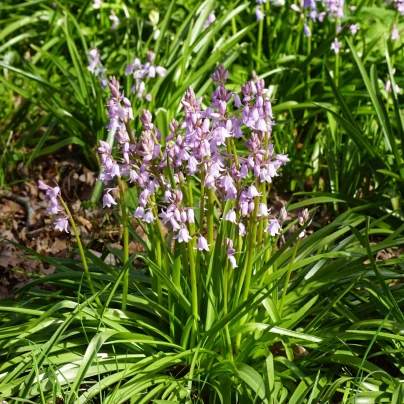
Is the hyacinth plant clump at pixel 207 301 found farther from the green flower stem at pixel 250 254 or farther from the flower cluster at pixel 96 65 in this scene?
the flower cluster at pixel 96 65

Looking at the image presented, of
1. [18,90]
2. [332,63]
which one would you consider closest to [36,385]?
[18,90]

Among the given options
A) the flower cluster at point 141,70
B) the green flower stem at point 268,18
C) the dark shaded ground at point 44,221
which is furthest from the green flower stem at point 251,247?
the green flower stem at point 268,18

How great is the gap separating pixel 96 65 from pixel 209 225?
7.79 ft

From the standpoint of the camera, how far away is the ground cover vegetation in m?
2.76

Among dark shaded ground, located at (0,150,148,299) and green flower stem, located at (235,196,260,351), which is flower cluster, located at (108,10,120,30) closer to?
dark shaded ground, located at (0,150,148,299)

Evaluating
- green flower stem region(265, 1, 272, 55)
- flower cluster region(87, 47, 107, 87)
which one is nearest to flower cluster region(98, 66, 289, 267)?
flower cluster region(87, 47, 107, 87)

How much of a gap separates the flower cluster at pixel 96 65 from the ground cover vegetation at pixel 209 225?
0.8 inches

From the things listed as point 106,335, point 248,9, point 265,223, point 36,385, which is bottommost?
point 36,385

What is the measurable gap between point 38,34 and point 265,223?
345cm

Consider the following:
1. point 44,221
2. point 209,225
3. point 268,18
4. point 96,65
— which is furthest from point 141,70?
→ point 209,225

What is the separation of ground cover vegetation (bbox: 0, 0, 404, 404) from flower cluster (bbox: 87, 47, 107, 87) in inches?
0.8

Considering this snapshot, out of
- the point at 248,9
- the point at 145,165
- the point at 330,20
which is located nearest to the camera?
the point at 145,165

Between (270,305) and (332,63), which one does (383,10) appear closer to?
(332,63)

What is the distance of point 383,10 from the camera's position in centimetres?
546
